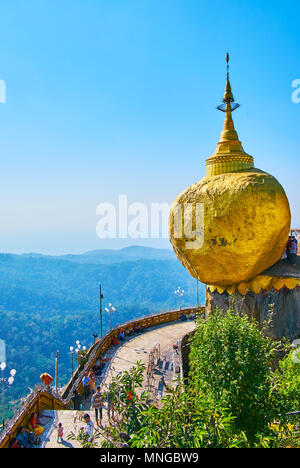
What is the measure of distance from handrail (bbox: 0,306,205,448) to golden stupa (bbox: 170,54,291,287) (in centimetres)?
738

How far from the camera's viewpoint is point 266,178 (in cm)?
1351

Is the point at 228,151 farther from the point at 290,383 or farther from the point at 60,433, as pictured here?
the point at 60,433

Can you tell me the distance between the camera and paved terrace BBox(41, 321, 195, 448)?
10.2 metres

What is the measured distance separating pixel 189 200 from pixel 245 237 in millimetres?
3228

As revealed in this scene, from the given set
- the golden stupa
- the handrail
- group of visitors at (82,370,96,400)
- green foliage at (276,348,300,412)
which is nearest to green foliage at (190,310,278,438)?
green foliage at (276,348,300,412)

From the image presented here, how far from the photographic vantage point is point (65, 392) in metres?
14.5

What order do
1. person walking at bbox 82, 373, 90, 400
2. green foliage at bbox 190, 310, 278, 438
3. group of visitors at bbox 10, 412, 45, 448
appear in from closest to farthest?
green foliage at bbox 190, 310, 278, 438
group of visitors at bbox 10, 412, 45, 448
person walking at bbox 82, 373, 90, 400

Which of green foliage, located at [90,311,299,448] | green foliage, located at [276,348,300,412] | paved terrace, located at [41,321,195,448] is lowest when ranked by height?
paved terrace, located at [41,321,195,448]

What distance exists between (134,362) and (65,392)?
3.91 m

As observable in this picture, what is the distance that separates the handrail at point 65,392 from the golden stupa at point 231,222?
7378 millimetres

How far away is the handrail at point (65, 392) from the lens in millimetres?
9254

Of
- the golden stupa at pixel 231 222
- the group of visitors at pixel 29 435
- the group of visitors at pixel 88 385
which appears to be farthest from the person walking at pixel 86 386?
the golden stupa at pixel 231 222

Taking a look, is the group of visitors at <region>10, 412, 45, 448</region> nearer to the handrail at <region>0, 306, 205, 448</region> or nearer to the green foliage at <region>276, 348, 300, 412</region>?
the handrail at <region>0, 306, 205, 448</region>

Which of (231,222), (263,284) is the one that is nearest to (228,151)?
(231,222)
